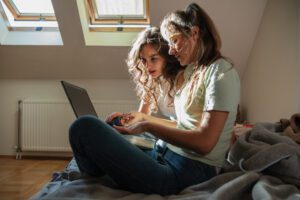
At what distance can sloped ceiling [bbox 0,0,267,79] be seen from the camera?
7.20 feet

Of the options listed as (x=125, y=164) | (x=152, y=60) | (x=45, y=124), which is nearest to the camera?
(x=125, y=164)

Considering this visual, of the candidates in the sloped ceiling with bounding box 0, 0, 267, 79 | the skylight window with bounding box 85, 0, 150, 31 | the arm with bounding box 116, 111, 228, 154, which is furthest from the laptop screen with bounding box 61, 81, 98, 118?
the skylight window with bounding box 85, 0, 150, 31

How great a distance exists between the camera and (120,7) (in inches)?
102

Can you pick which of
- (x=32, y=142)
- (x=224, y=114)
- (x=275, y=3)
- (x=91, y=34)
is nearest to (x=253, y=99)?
(x=275, y=3)

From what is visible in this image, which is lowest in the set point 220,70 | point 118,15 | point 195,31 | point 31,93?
point 31,93

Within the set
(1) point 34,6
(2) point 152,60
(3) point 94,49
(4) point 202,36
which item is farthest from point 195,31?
(1) point 34,6

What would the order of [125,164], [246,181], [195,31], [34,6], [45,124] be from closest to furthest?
1. [246,181]
2. [125,164]
3. [195,31]
4. [34,6]
5. [45,124]

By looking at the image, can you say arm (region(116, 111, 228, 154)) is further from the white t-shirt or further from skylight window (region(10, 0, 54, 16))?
skylight window (region(10, 0, 54, 16))

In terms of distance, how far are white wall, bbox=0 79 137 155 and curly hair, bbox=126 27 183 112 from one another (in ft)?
3.93

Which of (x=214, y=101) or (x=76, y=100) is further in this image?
(x=76, y=100)

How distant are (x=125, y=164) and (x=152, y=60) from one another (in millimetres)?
711

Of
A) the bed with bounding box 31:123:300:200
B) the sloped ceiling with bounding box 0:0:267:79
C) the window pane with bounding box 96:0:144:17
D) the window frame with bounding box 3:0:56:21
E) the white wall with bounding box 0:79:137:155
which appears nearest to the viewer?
the bed with bounding box 31:123:300:200

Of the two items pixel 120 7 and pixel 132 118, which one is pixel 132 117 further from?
pixel 120 7

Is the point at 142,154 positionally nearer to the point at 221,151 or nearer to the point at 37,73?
the point at 221,151
